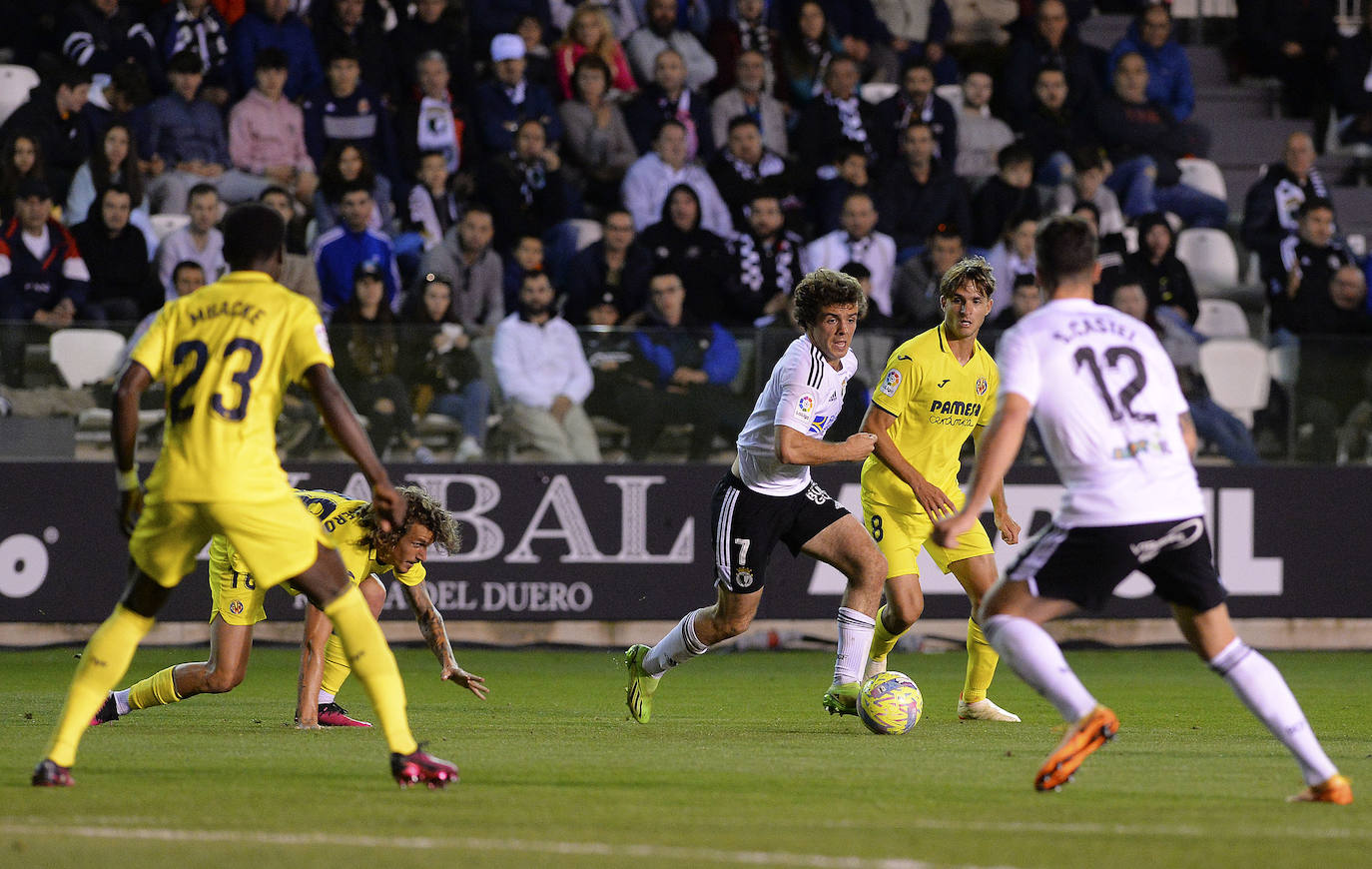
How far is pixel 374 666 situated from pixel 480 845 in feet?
4.08

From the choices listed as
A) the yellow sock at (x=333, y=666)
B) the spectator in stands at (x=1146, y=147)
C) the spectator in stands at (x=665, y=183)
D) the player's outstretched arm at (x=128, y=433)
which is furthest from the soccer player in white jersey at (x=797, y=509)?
the spectator in stands at (x=1146, y=147)

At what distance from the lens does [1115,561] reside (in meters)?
6.57

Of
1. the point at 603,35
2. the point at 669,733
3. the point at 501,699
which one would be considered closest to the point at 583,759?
the point at 669,733

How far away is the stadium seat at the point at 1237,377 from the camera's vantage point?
48.4 ft

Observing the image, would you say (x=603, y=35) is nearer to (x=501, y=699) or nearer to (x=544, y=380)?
(x=544, y=380)

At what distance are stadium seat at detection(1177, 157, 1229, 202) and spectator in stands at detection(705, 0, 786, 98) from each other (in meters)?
4.44

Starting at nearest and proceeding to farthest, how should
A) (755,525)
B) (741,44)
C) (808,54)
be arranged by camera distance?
(755,525) < (741,44) < (808,54)

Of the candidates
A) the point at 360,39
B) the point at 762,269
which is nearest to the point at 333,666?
the point at 762,269

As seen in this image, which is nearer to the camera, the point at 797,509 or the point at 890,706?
the point at 890,706

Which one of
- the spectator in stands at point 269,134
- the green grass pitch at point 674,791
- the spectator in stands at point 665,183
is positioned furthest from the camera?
the spectator in stands at point 665,183

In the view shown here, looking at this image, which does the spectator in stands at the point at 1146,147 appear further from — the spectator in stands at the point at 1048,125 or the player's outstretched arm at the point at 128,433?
the player's outstretched arm at the point at 128,433

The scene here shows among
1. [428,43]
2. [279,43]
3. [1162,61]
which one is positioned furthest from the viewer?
[1162,61]

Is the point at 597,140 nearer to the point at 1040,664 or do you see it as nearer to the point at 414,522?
the point at 414,522

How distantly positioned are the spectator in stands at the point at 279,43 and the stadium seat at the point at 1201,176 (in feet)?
29.8
